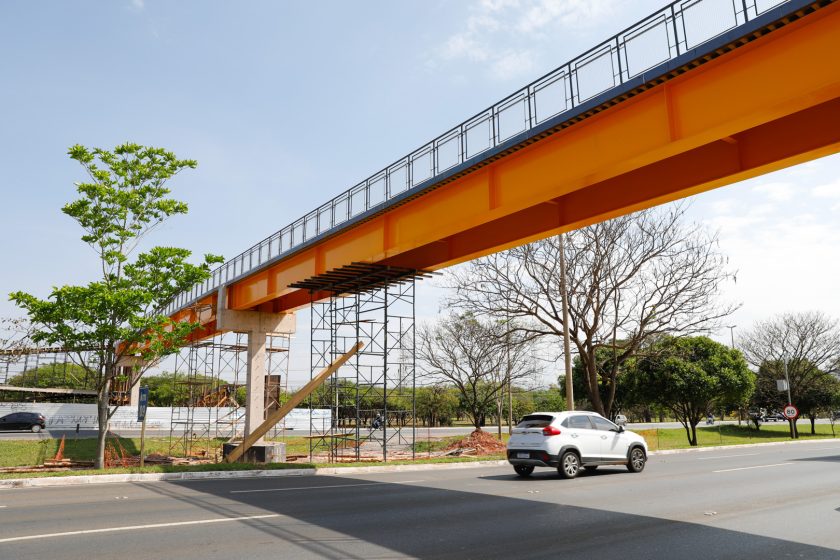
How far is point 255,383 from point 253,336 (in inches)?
84.5

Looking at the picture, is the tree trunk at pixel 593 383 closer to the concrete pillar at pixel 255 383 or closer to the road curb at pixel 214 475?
the road curb at pixel 214 475

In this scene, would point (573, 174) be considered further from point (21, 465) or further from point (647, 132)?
point (21, 465)

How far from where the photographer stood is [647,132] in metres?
10.4

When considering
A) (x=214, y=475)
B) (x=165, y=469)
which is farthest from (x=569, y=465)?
(x=165, y=469)

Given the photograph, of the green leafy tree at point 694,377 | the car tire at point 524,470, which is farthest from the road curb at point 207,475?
the green leafy tree at point 694,377

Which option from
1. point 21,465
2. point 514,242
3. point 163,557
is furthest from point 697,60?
point 21,465

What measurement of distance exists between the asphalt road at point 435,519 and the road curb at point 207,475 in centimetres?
113

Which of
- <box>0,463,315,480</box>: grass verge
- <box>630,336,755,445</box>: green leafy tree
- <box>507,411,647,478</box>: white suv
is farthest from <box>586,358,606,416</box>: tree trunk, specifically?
<box>0,463,315,480</box>: grass verge

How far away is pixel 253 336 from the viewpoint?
88.8 ft

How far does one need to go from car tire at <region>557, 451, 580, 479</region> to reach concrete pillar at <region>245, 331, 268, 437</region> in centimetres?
1560

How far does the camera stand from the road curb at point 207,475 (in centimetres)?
1356

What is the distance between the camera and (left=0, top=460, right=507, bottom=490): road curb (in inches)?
534

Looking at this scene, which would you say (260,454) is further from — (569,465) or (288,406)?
(569,465)

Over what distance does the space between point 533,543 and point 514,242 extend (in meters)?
9.32
